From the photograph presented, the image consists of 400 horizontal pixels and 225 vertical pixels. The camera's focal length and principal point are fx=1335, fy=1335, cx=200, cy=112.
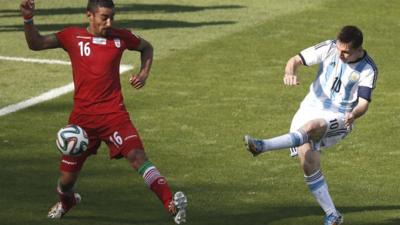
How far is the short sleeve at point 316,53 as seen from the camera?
14.0m

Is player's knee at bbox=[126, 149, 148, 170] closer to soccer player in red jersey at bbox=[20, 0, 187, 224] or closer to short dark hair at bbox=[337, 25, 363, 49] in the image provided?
soccer player in red jersey at bbox=[20, 0, 187, 224]

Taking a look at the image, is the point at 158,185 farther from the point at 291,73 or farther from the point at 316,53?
the point at 316,53

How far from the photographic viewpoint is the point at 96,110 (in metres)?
13.3

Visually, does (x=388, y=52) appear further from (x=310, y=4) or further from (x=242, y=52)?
(x=310, y=4)

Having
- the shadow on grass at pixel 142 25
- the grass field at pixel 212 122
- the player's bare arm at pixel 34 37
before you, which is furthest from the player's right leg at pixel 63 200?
the shadow on grass at pixel 142 25

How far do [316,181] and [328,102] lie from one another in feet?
2.76

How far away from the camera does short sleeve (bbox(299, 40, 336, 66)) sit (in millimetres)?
13969

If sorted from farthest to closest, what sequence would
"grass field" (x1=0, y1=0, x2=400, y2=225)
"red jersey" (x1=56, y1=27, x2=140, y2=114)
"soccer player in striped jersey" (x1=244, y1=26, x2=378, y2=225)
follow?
"grass field" (x1=0, y1=0, x2=400, y2=225)
"soccer player in striped jersey" (x1=244, y1=26, x2=378, y2=225)
"red jersey" (x1=56, y1=27, x2=140, y2=114)

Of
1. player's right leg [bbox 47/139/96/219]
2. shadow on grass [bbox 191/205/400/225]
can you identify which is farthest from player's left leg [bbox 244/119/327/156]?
player's right leg [bbox 47/139/96/219]

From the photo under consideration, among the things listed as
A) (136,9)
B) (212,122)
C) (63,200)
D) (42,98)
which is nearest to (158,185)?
(63,200)

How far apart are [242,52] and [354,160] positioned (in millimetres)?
9452

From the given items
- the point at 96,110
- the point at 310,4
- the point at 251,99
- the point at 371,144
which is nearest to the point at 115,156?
the point at 96,110

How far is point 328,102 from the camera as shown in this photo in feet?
46.1

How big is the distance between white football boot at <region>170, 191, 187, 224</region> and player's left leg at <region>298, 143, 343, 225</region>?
166 cm
